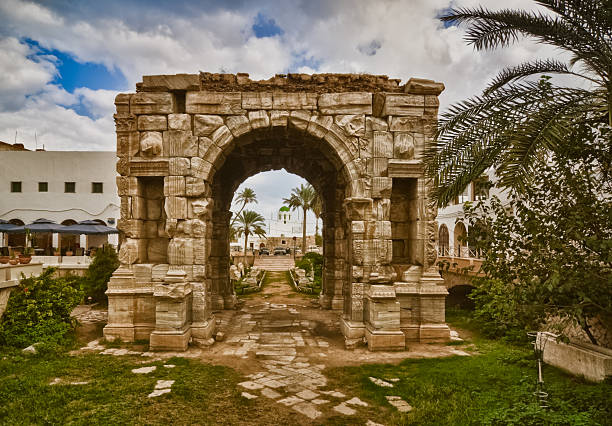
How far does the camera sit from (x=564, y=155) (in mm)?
4883

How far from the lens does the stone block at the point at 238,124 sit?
816 centimetres

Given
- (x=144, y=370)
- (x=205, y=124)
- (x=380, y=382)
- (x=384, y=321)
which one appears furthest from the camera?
(x=205, y=124)

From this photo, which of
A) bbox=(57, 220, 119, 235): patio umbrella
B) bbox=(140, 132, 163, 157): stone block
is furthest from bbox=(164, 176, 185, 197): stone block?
bbox=(57, 220, 119, 235): patio umbrella

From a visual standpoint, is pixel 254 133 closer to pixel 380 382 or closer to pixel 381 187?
pixel 381 187

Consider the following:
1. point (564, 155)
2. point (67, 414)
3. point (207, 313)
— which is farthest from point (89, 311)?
point (564, 155)

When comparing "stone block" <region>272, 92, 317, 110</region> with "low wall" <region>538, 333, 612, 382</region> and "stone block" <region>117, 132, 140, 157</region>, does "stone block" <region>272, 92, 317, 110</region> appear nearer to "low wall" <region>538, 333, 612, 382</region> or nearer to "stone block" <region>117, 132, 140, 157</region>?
"stone block" <region>117, 132, 140, 157</region>

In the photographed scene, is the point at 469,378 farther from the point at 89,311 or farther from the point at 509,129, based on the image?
the point at 89,311

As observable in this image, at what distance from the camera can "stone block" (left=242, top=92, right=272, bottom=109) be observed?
8188 millimetres

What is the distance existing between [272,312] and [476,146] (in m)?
8.29

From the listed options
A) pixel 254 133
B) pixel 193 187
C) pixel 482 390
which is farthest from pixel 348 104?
pixel 482 390

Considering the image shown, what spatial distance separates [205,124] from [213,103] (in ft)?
1.58

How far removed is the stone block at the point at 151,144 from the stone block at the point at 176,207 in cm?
104

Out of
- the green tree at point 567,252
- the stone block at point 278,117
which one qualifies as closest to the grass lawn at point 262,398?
the green tree at point 567,252

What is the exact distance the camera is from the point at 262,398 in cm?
547
